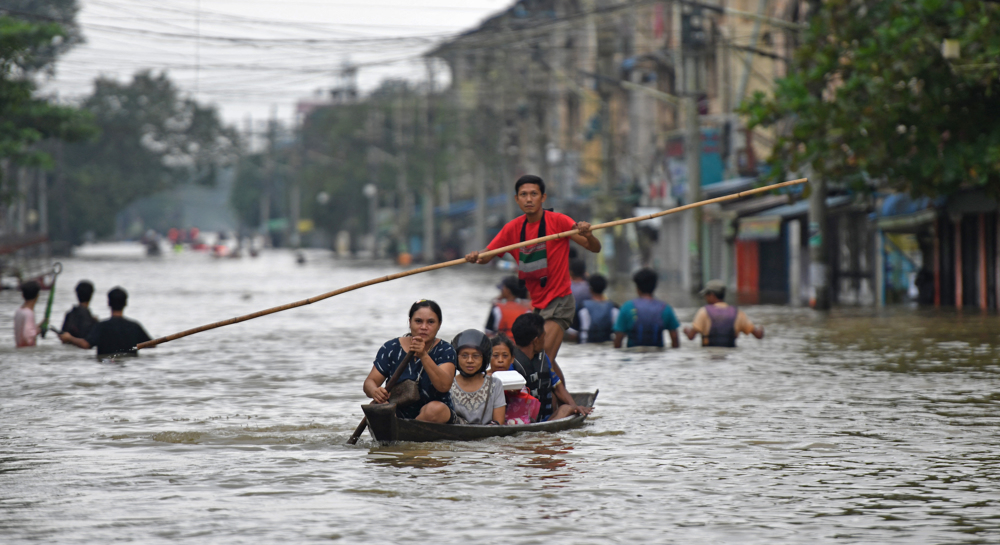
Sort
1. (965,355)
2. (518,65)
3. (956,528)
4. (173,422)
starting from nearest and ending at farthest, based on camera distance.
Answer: (956,528) → (173,422) → (965,355) → (518,65)

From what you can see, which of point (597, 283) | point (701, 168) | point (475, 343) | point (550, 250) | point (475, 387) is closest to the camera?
point (475, 343)

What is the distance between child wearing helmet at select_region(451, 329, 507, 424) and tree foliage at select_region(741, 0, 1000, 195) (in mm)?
13469

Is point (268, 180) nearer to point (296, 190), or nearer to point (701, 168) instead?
point (296, 190)

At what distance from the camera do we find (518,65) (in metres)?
69.6

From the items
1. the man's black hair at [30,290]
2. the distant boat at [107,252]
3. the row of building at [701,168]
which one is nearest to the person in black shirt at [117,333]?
the man's black hair at [30,290]

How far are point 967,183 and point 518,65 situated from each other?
151 ft

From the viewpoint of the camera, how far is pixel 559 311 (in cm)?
1118

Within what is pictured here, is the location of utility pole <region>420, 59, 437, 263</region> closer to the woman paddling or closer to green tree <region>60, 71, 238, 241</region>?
green tree <region>60, 71, 238, 241</region>

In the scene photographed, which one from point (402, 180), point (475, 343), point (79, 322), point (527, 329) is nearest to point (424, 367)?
point (475, 343)

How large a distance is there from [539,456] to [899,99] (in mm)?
15665

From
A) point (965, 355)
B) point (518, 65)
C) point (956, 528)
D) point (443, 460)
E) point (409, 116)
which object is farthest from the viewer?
point (409, 116)

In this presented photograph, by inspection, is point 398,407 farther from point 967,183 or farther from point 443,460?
point 967,183

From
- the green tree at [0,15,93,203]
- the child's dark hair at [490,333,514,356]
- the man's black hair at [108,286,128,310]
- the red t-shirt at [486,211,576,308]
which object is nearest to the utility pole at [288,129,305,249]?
the green tree at [0,15,93,203]

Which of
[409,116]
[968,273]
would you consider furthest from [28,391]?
[409,116]
